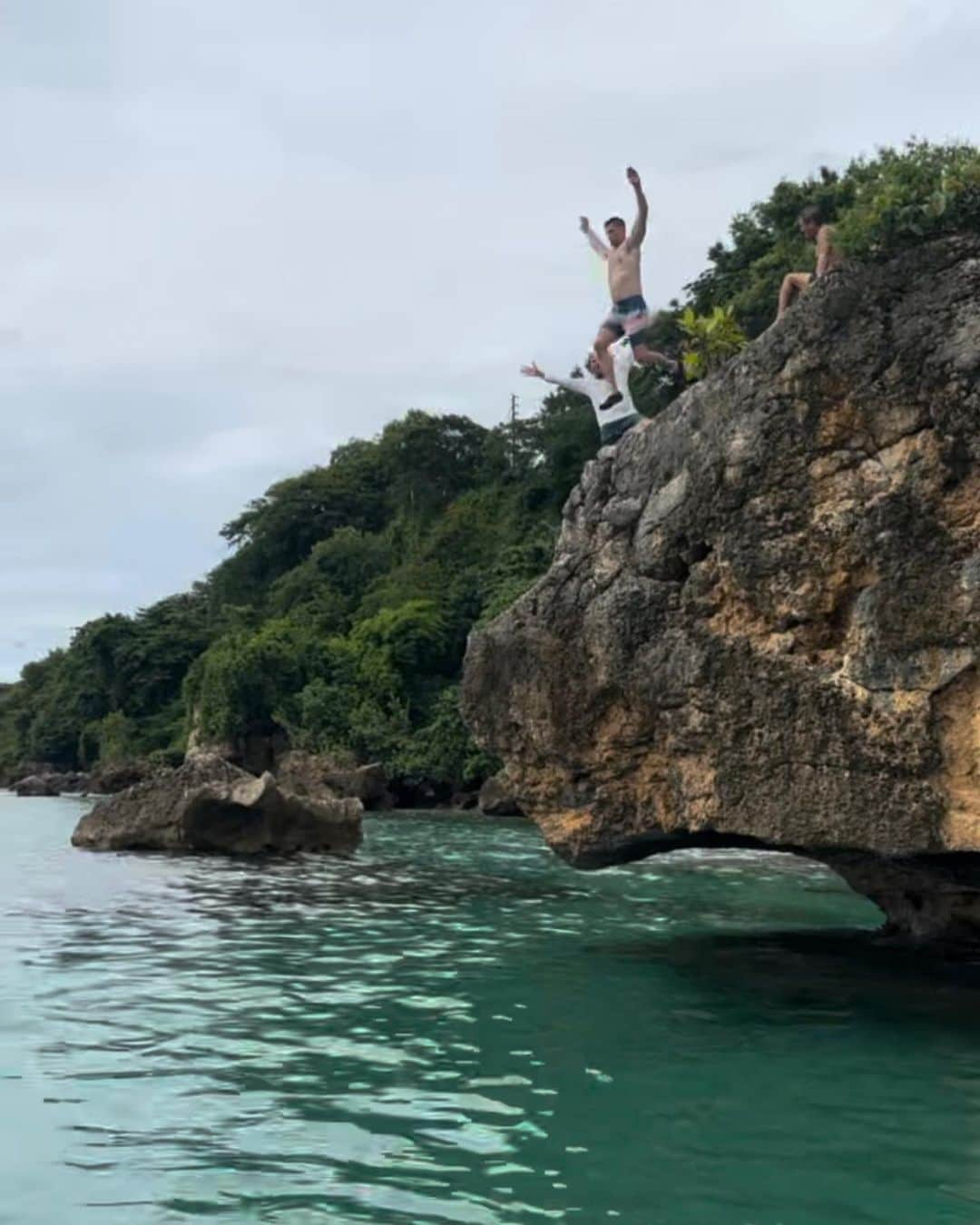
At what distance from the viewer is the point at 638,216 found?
12.6 meters

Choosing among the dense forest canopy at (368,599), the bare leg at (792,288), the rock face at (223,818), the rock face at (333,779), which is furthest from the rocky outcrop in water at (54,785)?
the bare leg at (792,288)

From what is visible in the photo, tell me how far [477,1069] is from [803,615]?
4428 mm

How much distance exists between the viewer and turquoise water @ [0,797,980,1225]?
573 centimetres

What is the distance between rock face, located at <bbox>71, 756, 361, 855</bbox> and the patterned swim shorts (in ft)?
42.2

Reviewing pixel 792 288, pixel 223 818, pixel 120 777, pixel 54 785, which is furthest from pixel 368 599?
pixel 792 288

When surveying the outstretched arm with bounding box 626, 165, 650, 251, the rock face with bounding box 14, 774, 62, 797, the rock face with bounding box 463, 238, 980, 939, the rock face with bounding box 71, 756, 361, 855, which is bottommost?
the rock face with bounding box 14, 774, 62, 797

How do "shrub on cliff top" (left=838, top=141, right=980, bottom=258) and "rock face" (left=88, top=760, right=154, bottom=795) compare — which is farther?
"rock face" (left=88, top=760, right=154, bottom=795)

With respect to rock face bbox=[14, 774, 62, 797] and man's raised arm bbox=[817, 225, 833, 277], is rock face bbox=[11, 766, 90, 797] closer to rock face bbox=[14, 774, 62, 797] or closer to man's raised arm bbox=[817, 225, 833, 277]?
rock face bbox=[14, 774, 62, 797]

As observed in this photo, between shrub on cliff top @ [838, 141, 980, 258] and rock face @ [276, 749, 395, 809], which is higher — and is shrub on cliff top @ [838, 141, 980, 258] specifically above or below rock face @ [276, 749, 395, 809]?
above

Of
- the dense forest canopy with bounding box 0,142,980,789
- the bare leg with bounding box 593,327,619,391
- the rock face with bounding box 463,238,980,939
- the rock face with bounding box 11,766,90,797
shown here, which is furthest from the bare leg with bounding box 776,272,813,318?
the rock face with bounding box 11,766,90,797

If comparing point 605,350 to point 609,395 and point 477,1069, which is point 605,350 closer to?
point 609,395

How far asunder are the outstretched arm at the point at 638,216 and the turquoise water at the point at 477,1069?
6979 mm

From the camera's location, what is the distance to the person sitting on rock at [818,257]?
1055 centimetres

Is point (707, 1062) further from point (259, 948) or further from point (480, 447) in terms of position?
point (480, 447)
